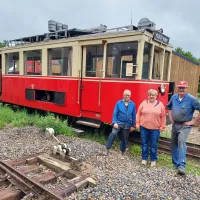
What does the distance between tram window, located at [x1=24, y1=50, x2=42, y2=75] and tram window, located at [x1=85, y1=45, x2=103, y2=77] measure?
2170 mm

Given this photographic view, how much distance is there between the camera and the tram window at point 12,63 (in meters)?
8.84

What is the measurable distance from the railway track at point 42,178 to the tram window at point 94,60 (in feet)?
9.42

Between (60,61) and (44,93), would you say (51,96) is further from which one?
(60,61)

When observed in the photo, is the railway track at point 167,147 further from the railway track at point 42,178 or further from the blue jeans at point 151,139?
the railway track at point 42,178

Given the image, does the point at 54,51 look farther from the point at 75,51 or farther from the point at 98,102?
the point at 98,102

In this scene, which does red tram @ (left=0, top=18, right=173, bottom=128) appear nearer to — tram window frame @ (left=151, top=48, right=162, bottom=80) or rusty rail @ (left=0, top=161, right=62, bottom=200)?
tram window frame @ (left=151, top=48, right=162, bottom=80)

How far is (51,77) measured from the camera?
743 cm

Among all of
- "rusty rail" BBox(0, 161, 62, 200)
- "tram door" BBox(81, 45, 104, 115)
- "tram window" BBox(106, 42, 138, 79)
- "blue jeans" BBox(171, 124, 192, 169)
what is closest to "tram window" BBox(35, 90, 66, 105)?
"tram door" BBox(81, 45, 104, 115)

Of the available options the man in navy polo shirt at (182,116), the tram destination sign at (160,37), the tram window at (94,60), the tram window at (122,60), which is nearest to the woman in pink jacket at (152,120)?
the man in navy polo shirt at (182,116)

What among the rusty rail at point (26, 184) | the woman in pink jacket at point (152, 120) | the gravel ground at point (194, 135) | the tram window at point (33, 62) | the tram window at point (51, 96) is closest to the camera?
the rusty rail at point (26, 184)

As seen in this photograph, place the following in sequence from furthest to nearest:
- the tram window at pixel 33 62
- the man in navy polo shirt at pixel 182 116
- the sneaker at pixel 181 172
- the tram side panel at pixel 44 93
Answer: the tram window at pixel 33 62 < the tram side panel at pixel 44 93 < the man in navy polo shirt at pixel 182 116 < the sneaker at pixel 181 172

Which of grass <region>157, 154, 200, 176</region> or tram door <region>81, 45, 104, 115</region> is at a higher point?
tram door <region>81, 45, 104, 115</region>

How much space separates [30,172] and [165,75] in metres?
5.00

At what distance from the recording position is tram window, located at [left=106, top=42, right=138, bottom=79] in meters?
5.63
